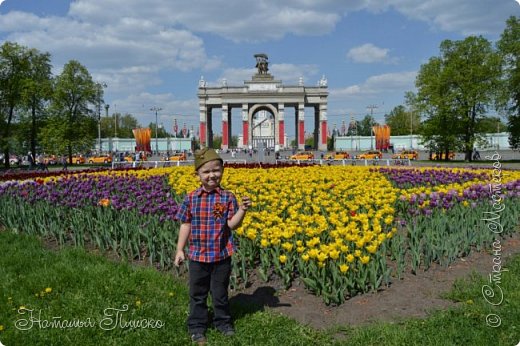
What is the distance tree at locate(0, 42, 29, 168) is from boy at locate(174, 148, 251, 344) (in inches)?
1419

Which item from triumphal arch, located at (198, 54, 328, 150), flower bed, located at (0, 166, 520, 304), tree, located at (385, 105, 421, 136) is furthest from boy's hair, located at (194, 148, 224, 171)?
tree, located at (385, 105, 421, 136)

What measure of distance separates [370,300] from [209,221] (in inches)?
76.3

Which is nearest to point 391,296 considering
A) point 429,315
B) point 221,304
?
point 429,315

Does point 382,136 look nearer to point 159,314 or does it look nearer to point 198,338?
point 159,314

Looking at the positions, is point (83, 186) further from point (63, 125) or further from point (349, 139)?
point (349, 139)

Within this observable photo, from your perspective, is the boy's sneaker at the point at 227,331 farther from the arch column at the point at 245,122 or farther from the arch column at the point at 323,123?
the arch column at the point at 323,123

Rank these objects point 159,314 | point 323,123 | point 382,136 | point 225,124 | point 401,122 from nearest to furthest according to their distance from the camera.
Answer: point 159,314 < point 382,136 < point 225,124 < point 323,123 < point 401,122

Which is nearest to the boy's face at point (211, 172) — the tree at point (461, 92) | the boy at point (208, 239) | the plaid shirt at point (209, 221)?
the boy at point (208, 239)

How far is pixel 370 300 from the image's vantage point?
15.1 feet

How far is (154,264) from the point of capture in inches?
235

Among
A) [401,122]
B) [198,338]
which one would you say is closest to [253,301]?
[198,338]

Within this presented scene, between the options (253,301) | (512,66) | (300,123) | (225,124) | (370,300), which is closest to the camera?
(370,300)

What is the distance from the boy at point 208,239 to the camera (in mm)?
4062

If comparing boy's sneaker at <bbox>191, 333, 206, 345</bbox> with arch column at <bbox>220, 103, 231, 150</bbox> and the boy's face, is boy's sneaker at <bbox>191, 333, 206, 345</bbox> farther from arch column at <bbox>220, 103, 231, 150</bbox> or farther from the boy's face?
arch column at <bbox>220, 103, 231, 150</bbox>
